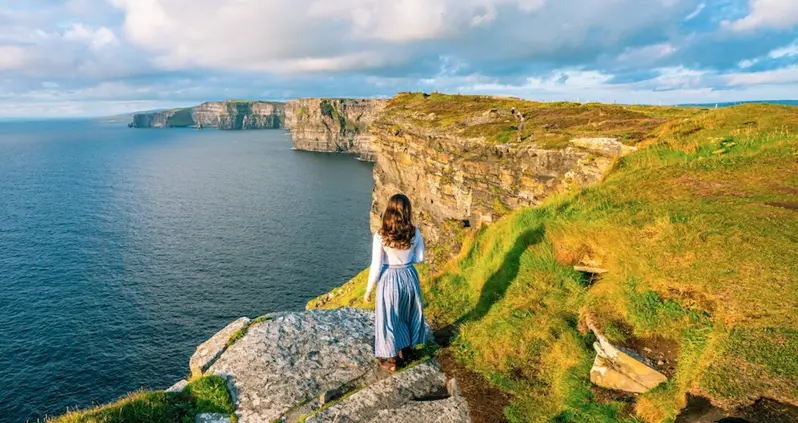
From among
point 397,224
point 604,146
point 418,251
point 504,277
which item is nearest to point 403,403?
point 418,251

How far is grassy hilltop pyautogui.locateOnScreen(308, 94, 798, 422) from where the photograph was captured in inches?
242

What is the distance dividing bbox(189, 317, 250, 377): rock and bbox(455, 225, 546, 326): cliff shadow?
5575 millimetres

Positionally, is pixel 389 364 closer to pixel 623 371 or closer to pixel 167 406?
pixel 167 406

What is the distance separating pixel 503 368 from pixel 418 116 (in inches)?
2076

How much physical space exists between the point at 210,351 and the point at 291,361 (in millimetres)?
2250

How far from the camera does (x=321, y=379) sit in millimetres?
8281

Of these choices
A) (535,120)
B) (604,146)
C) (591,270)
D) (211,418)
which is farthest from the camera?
(535,120)

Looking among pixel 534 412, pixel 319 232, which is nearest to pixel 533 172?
pixel 534 412

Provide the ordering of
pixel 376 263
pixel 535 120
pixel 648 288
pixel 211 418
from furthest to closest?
pixel 535 120
pixel 376 263
pixel 648 288
pixel 211 418

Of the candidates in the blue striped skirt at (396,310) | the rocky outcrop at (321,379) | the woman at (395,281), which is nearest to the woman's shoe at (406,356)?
the woman at (395,281)

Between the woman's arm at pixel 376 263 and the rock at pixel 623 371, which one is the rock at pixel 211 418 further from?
the rock at pixel 623 371

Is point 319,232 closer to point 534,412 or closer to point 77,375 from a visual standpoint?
point 77,375

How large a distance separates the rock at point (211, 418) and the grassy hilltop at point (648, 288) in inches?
185

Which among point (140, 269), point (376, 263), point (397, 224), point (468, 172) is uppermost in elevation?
point (397, 224)
